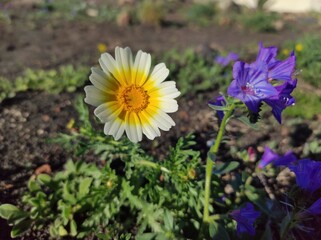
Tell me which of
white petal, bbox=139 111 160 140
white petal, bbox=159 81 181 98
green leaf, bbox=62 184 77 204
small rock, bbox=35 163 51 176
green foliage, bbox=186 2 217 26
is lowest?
green leaf, bbox=62 184 77 204

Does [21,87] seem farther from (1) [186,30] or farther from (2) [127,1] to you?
(2) [127,1]

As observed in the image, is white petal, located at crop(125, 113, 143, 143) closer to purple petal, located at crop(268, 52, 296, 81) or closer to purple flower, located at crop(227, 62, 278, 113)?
purple flower, located at crop(227, 62, 278, 113)

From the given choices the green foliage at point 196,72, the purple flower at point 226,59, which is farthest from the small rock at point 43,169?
the purple flower at point 226,59

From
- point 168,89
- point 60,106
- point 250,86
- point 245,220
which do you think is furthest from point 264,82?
point 60,106

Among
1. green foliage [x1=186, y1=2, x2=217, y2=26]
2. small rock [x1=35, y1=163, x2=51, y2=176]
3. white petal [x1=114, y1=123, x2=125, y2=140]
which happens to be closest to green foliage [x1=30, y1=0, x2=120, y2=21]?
green foliage [x1=186, y1=2, x2=217, y2=26]

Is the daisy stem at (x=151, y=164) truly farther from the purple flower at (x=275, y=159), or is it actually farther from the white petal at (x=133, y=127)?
the purple flower at (x=275, y=159)
